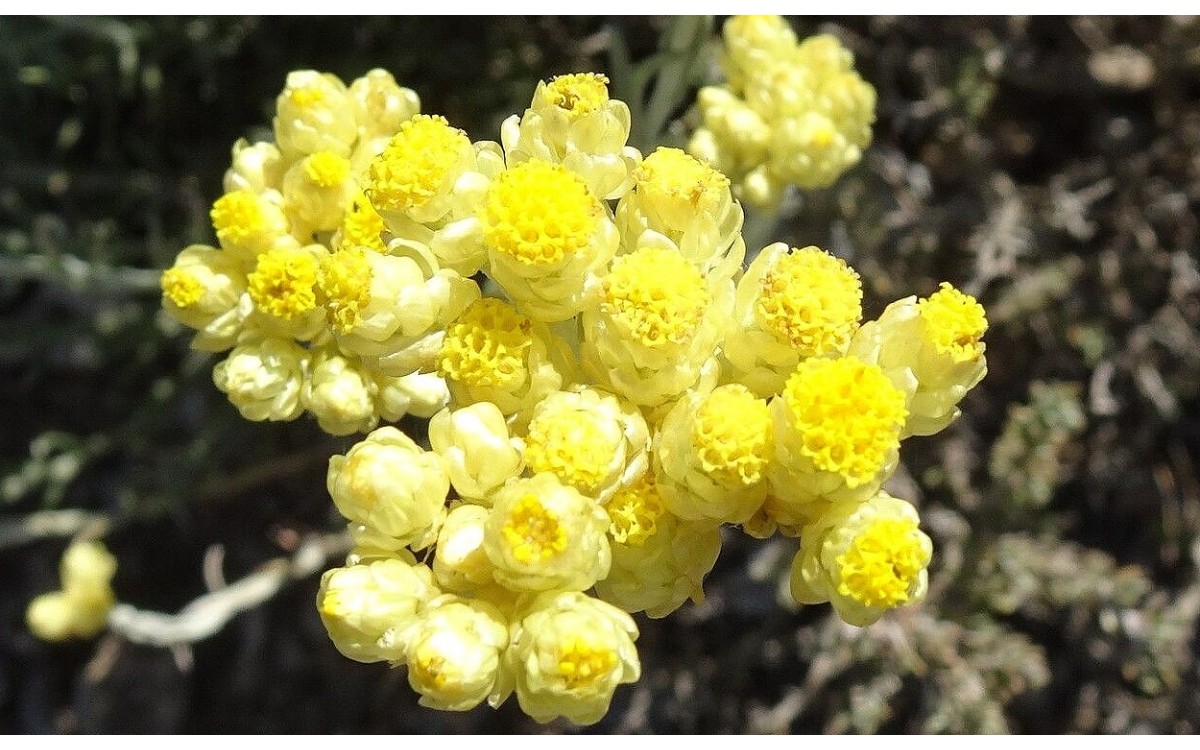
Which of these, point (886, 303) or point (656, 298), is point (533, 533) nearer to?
point (656, 298)

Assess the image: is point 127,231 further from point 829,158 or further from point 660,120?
point 829,158

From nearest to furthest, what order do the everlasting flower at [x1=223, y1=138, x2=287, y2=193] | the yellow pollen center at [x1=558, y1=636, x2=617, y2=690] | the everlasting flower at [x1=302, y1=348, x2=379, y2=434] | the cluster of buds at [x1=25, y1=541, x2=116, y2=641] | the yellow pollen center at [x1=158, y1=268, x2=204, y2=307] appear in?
the yellow pollen center at [x1=558, y1=636, x2=617, y2=690]
the everlasting flower at [x1=302, y1=348, x2=379, y2=434]
the yellow pollen center at [x1=158, y1=268, x2=204, y2=307]
the everlasting flower at [x1=223, y1=138, x2=287, y2=193]
the cluster of buds at [x1=25, y1=541, x2=116, y2=641]

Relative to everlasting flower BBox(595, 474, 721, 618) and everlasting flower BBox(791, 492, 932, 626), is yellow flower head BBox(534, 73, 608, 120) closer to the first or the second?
Result: everlasting flower BBox(595, 474, 721, 618)

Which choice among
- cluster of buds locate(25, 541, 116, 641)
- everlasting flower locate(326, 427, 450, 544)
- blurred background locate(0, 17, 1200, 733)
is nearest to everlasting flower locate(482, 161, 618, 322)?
everlasting flower locate(326, 427, 450, 544)

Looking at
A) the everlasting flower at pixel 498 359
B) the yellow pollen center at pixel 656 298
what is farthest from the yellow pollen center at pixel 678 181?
the everlasting flower at pixel 498 359

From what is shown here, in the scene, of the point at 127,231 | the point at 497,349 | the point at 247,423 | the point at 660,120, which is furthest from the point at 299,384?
the point at 127,231

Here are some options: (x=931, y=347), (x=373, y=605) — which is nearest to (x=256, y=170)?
(x=373, y=605)
